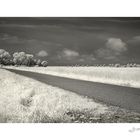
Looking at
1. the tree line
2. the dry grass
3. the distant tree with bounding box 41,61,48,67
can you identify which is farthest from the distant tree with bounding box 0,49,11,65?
the distant tree with bounding box 41,61,48,67

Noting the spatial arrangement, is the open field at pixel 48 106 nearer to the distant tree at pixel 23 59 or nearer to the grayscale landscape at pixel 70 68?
the grayscale landscape at pixel 70 68

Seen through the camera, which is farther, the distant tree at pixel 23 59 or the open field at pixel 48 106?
the distant tree at pixel 23 59

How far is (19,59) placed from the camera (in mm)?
3734

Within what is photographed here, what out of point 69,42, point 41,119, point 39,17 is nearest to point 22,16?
point 39,17

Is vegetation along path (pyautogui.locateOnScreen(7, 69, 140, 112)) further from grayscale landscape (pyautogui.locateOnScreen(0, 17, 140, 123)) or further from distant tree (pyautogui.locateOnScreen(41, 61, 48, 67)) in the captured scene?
distant tree (pyautogui.locateOnScreen(41, 61, 48, 67))

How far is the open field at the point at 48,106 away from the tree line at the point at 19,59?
0.50 ft

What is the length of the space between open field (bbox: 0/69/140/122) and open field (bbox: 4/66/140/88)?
0.22 metres

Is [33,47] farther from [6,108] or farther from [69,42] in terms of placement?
[6,108]

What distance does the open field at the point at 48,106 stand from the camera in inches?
140

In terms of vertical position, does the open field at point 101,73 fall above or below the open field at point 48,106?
above

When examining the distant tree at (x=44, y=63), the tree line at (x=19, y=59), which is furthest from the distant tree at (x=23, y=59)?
the distant tree at (x=44, y=63)
